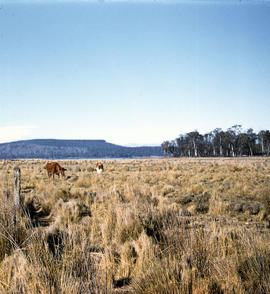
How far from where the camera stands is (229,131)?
288 feet

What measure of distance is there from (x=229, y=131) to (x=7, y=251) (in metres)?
91.2

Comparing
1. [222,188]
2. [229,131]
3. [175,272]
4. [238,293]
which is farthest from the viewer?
[229,131]

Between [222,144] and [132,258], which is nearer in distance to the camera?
[132,258]

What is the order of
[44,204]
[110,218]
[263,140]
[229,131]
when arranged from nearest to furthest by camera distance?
[110,218] → [44,204] → [263,140] → [229,131]

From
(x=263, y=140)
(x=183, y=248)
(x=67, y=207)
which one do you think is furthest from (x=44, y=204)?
(x=263, y=140)

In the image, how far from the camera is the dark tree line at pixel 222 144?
272 ft

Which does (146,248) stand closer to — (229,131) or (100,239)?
(100,239)

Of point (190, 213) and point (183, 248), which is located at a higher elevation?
A: point (183, 248)

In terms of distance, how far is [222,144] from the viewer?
3588 inches

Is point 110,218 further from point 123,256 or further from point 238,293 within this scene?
point 238,293

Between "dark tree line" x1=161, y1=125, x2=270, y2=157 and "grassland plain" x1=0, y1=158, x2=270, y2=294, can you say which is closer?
"grassland plain" x1=0, y1=158, x2=270, y2=294

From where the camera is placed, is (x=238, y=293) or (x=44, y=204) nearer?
(x=238, y=293)

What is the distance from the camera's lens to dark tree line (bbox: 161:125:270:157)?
82938mm

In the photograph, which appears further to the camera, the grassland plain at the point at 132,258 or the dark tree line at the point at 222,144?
the dark tree line at the point at 222,144
